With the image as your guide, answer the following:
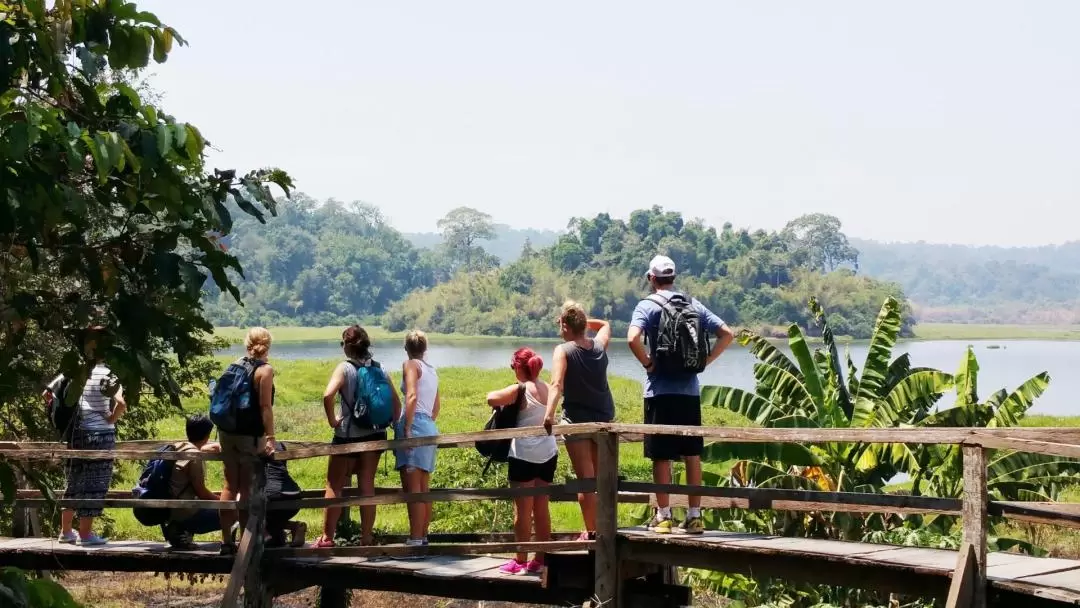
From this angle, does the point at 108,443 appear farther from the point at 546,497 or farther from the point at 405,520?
the point at 405,520

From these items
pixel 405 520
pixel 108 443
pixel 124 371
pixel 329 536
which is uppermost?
pixel 124 371

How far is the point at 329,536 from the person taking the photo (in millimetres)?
8508

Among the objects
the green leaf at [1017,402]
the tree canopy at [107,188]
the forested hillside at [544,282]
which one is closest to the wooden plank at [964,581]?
the tree canopy at [107,188]

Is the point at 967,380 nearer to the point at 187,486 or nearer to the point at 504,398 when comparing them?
the point at 504,398

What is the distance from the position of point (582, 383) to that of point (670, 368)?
500 millimetres

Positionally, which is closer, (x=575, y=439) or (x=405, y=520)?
(x=575, y=439)

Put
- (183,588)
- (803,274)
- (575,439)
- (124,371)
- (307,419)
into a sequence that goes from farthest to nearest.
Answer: (803,274) → (307,419) → (183,588) → (575,439) → (124,371)

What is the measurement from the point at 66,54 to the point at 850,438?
13.9 ft

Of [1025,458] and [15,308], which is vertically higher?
[15,308]

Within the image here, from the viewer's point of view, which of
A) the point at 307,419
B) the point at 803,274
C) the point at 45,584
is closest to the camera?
the point at 45,584

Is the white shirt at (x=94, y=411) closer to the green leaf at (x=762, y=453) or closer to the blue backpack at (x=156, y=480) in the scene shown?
the blue backpack at (x=156, y=480)

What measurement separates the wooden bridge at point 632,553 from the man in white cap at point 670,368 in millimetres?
217

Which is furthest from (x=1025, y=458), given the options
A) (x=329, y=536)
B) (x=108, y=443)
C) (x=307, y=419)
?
(x=307, y=419)

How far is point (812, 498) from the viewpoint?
6914 millimetres
